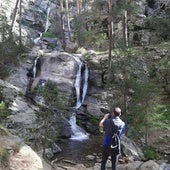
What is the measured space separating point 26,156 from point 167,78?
52.3 feet

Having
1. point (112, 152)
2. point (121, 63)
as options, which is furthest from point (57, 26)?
point (112, 152)

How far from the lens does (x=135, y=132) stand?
13953 mm

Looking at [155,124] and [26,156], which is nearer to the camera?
[26,156]

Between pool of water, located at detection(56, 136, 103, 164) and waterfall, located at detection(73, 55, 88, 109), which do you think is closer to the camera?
pool of water, located at detection(56, 136, 103, 164)

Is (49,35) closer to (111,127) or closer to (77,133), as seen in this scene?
(77,133)

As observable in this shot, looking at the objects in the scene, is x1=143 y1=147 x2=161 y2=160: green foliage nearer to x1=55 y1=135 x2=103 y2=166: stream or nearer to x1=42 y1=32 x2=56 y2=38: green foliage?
x1=55 y1=135 x2=103 y2=166: stream

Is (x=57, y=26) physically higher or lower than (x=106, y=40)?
higher

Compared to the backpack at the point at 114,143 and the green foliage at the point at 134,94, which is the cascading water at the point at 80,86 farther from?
the backpack at the point at 114,143

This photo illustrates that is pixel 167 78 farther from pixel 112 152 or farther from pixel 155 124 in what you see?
pixel 112 152

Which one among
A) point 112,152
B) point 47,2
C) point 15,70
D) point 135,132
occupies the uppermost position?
point 47,2

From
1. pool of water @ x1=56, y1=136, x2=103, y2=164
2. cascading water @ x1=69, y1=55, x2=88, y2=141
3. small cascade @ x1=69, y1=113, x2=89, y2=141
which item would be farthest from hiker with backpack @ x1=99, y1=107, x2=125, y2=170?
cascading water @ x1=69, y1=55, x2=88, y2=141

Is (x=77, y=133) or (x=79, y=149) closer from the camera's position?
(x=79, y=149)

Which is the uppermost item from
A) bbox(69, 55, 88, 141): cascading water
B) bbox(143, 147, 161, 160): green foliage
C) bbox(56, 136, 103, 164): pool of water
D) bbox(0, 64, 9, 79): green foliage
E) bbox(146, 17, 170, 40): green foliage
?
bbox(146, 17, 170, 40): green foliage

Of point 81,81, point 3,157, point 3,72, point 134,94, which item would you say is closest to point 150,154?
point 134,94
